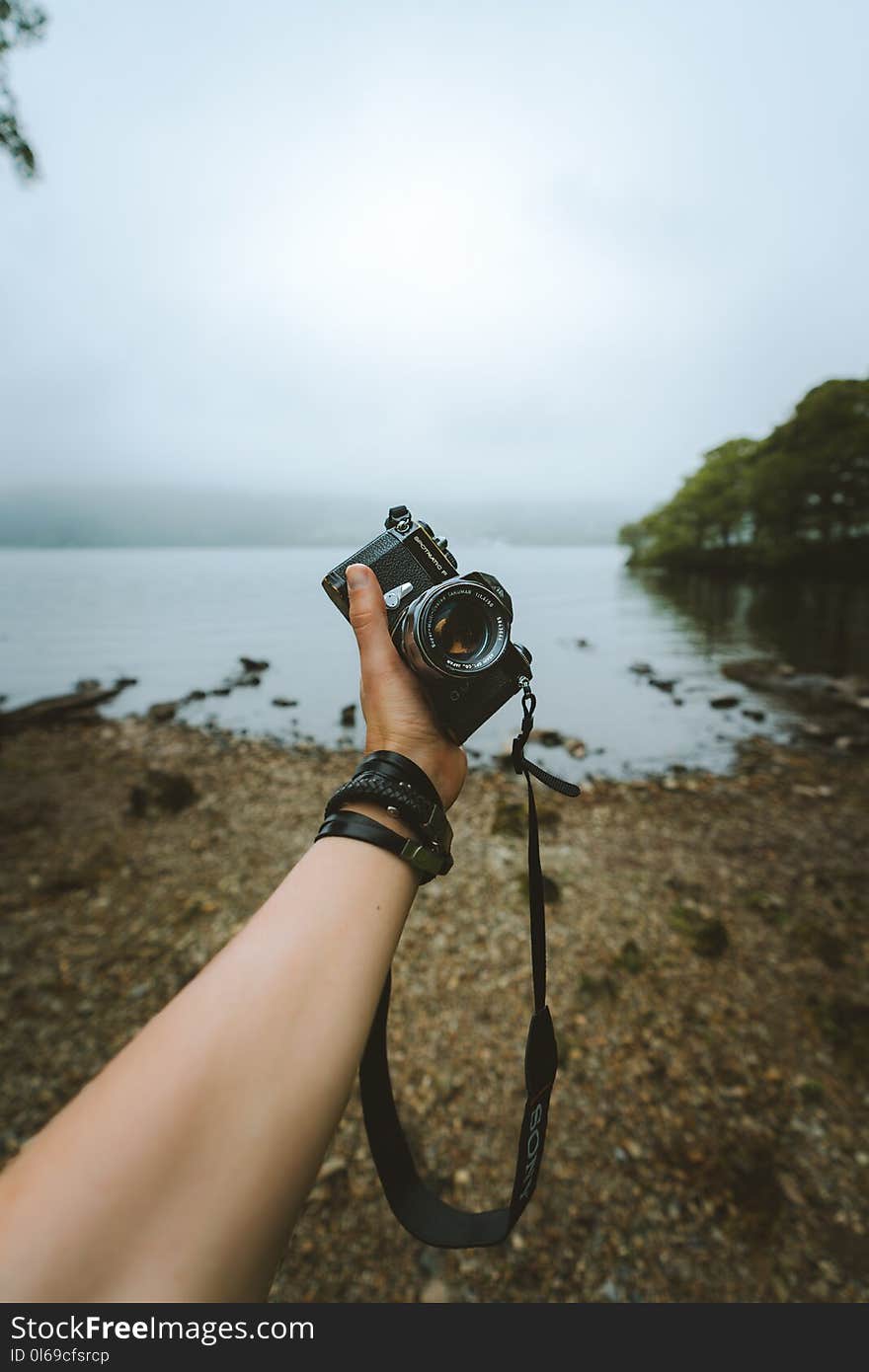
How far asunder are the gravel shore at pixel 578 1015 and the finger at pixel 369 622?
9.87ft

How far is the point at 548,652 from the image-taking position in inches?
862

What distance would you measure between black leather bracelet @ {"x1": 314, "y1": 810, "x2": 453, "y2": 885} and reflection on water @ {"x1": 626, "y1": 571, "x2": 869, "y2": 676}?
19.4 metres

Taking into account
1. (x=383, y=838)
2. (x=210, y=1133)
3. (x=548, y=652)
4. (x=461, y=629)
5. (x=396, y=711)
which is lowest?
(x=548, y=652)

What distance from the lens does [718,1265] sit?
2.65 m

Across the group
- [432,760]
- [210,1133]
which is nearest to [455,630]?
[432,760]

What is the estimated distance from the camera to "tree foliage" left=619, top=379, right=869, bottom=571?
124 feet

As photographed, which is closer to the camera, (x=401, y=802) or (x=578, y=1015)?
(x=401, y=802)

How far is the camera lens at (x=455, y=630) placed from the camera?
193cm

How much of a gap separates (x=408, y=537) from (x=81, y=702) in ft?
51.4

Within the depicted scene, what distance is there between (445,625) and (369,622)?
29 cm

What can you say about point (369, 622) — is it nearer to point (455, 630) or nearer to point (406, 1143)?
point (455, 630)

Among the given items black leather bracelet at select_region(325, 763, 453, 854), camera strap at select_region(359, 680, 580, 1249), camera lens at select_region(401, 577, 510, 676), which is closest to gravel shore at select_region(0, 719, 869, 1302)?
camera strap at select_region(359, 680, 580, 1249)

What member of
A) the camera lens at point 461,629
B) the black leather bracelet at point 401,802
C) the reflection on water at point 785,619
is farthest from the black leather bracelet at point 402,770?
the reflection on water at point 785,619

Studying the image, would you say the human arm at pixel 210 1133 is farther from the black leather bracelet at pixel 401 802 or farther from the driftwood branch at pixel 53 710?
the driftwood branch at pixel 53 710
